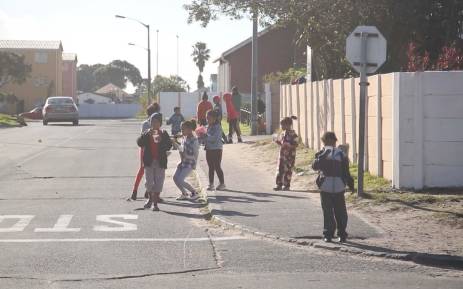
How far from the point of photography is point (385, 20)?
17.5 meters

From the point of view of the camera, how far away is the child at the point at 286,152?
45.0 feet

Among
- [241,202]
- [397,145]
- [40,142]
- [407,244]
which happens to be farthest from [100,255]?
[40,142]

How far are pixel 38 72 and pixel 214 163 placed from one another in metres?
84.2

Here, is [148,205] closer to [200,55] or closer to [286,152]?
[286,152]

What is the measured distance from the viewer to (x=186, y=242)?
9.63 meters

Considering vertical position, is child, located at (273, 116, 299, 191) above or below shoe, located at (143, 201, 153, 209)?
above

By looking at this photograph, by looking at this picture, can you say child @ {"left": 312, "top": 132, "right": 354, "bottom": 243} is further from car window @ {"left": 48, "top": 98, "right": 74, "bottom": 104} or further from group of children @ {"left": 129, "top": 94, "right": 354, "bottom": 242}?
car window @ {"left": 48, "top": 98, "right": 74, "bottom": 104}

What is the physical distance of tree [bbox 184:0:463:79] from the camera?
17.2 meters

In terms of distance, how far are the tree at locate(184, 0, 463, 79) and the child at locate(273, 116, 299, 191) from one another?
443cm

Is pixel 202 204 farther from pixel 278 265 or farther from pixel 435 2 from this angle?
pixel 435 2

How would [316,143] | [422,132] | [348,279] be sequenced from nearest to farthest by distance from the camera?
1. [348,279]
2. [422,132]
3. [316,143]

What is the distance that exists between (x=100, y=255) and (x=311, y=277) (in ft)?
7.72

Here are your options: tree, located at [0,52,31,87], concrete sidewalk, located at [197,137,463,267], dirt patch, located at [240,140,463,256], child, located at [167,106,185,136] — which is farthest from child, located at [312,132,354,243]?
tree, located at [0,52,31,87]

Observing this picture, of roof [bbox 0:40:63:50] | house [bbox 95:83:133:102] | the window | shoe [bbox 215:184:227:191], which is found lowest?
shoe [bbox 215:184:227:191]
